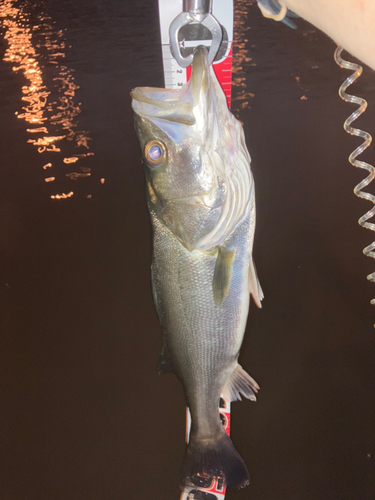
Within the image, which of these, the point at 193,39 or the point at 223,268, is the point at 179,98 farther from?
the point at 223,268

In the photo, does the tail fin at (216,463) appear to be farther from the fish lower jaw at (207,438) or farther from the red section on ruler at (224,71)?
the red section on ruler at (224,71)

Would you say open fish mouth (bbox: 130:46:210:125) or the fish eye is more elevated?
open fish mouth (bbox: 130:46:210:125)

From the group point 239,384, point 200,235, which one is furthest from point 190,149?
point 239,384

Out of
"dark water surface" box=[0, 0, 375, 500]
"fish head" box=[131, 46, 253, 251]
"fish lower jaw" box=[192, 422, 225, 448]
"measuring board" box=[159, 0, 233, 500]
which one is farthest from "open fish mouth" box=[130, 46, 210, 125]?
"fish lower jaw" box=[192, 422, 225, 448]

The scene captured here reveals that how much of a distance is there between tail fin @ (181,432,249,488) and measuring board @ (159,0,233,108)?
1.13 metres

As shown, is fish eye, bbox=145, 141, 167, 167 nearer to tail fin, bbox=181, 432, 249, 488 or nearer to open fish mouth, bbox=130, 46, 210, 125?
open fish mouth, bbox=130, 46, 210, 125

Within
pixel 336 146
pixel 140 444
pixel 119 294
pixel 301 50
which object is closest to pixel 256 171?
pixel 336 146

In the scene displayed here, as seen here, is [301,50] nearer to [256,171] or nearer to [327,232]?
Answer: [256,171]

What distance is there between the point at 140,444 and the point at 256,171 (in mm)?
1412

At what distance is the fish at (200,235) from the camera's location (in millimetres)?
568

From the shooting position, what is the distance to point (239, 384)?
2.78 feet

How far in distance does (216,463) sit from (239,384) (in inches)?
13.1

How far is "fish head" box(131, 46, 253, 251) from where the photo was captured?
1.81 feet

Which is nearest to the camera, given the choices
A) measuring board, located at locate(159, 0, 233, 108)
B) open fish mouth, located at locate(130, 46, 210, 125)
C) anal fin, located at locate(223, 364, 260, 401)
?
open fish mouth, located at locate(130, 46, 210, 125)
